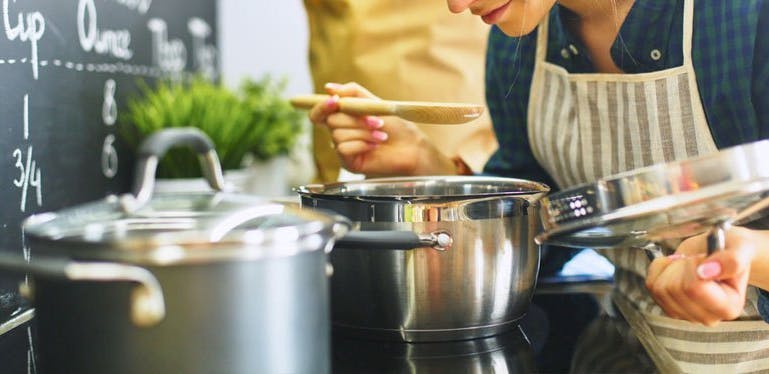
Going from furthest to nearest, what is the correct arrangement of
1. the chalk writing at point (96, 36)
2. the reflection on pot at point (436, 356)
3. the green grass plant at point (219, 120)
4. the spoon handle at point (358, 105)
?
the green grass plant at point (219, 120)
the chalk writing at point (96, 36)
the spoon handle at point (358, 105)
the reflection on pot at point (436, 356)

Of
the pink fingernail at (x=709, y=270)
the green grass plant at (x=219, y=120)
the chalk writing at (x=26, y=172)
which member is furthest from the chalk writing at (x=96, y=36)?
the pink fingernail at (x=709, y=270)

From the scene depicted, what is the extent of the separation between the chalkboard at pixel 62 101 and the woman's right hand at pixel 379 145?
35cm

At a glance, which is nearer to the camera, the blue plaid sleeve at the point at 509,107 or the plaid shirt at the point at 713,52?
the plaid shirt at the point at 713,52

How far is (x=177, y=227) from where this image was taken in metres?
0.57

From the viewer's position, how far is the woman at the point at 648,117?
76cm

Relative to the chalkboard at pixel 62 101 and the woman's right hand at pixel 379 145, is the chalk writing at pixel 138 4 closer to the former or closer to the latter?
the chalkboard at pixel 62 101

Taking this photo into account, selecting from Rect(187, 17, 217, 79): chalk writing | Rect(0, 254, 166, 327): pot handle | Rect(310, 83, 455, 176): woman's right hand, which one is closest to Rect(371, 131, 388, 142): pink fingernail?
Rect(310, 83, 455, 176): woman's right hand

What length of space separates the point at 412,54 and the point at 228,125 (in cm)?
38

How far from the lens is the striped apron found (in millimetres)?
884

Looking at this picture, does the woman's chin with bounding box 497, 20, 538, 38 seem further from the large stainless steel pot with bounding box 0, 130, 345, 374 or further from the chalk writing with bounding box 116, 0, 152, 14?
the chalk writing with bounding box 116, 0, 152, 14

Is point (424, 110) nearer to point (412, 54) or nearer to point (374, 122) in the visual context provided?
point (374, 122)

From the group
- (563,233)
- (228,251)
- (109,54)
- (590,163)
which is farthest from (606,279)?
(109,54)

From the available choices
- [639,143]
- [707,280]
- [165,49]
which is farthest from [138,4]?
[707,280]

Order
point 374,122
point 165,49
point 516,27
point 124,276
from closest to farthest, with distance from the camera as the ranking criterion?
point 124,276
point 516,27
point 374,122
point 165,49
